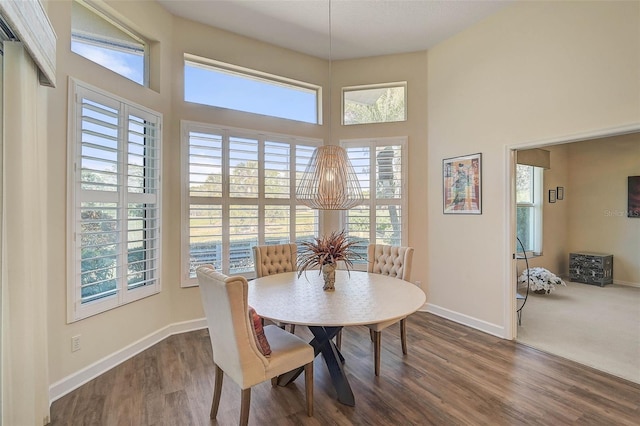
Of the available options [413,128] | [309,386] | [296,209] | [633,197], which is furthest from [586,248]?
[309,386]

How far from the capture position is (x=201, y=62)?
3.90 metres

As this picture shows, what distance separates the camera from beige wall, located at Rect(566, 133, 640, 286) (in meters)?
5.69

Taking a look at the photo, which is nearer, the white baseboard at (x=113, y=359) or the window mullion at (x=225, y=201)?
the white baseboard at (x=113, y=359)

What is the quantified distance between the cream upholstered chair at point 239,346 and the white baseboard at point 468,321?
8.50ft

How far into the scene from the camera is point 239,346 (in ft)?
6.00

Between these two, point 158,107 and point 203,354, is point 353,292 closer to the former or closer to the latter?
point 203,354

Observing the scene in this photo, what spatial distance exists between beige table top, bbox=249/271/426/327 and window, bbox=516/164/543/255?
4741 millimetres

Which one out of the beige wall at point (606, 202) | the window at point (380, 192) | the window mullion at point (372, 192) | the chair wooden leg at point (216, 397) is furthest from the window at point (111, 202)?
the beige wall at point (606, 202)

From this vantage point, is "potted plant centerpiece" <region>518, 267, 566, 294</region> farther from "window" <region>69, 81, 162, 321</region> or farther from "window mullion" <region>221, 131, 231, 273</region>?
"window" <region>69, 81, 162, 321</region>

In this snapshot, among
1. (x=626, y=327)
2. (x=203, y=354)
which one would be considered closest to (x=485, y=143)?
(x=626, y=327)

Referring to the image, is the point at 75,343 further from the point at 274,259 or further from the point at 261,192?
the point at 261,192

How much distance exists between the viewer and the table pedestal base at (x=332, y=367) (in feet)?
7.57

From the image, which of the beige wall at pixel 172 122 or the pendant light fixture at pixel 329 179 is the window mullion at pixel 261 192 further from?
the pendant light fixture at pixel 329 179

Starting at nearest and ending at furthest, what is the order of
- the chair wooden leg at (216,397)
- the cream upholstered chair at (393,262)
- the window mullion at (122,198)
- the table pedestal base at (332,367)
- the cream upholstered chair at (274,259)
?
the chair wooden leg at (216,397) < the table pedestal base at (332,367) < the window mullion at (122,198) < the cream upholstered chair at (393,262) < the cream upholstered chair at (274,259)
